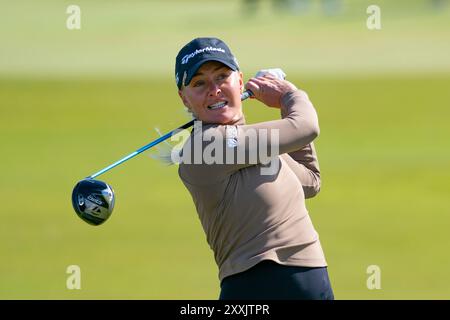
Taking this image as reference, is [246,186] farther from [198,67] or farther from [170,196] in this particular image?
[170,196]

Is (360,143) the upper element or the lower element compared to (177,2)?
lower

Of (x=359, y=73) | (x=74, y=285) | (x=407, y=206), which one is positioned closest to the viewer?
(x=74, y=285)

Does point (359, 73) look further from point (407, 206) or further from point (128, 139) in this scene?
point (407, 206)

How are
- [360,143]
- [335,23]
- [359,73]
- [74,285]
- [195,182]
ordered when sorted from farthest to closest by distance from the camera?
[335,23] < [359,73] < [360,143] < [74,285] < [195,182]

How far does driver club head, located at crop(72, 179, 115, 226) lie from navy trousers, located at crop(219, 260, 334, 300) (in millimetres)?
615

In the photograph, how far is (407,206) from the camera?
1434 centimetres

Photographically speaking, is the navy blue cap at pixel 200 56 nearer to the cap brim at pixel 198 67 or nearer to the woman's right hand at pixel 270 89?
the cap brim at pixel 198 67

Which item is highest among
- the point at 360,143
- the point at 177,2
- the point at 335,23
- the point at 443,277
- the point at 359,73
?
the point at 177,2

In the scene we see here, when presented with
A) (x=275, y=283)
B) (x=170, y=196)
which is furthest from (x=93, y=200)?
(x=170, y=196)

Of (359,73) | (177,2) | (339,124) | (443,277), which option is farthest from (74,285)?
(177,2)

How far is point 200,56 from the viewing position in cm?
423

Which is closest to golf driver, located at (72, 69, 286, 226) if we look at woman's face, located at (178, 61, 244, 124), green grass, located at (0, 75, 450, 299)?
woman's face, located at (178, 61, 244, 124)

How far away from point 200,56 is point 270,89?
0.36 meters

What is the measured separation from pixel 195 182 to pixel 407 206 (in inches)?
412
